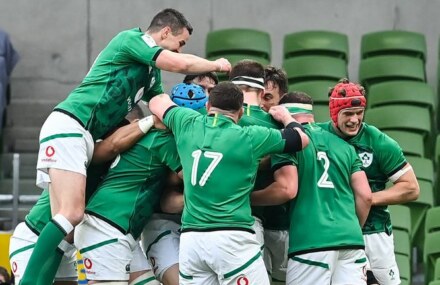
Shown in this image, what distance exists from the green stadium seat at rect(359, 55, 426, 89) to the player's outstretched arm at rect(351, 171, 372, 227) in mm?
5091

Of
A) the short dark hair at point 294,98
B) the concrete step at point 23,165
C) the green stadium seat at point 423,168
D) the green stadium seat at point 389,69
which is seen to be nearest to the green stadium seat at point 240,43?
the green stadium seat at point 389,69

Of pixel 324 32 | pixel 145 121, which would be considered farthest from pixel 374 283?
pixel 324 32

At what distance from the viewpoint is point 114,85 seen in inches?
323

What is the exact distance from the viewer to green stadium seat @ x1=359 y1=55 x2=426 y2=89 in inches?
522

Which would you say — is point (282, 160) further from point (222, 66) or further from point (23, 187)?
point (23, 187)

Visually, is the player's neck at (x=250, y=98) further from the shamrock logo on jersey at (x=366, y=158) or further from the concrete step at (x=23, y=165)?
the concrete step at (x=23, y=165)

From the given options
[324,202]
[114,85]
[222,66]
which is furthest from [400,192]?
[114,85]

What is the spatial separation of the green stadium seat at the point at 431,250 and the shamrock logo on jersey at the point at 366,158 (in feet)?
8.25

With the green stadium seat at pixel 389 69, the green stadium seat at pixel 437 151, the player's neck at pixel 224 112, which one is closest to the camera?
the player's neck at pixel 224 112

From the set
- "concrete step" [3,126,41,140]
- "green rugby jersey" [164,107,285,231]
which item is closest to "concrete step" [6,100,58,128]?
"concrete step" [3,126,41,140]

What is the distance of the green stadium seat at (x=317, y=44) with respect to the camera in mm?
13422

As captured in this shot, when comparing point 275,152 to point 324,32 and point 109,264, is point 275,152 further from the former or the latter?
point 324,32

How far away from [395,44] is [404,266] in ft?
10.3

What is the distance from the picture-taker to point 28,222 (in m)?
8.55
